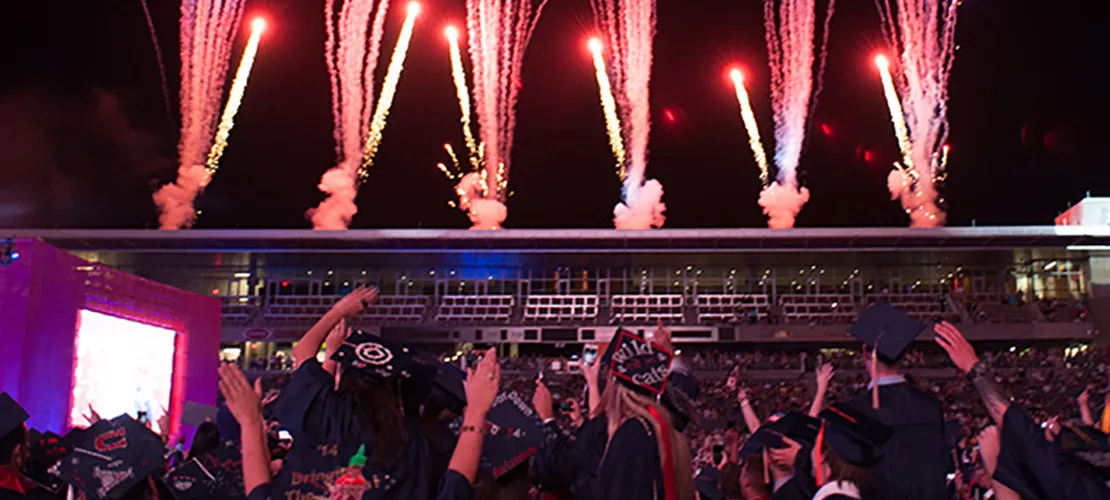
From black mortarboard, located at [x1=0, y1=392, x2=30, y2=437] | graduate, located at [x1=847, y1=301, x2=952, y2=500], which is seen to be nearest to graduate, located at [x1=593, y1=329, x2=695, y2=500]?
graduate, located at [x1=847, y1=301, x2=952, y2=500]

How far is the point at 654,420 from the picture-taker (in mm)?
4863

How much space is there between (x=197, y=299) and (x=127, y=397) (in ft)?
14.9

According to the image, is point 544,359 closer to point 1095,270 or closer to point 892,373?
point 1095,270

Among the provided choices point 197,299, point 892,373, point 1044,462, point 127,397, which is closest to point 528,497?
point 892,373

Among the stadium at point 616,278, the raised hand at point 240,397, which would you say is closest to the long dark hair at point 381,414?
the raised hand at point 240,397

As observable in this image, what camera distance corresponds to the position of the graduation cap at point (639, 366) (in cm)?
496

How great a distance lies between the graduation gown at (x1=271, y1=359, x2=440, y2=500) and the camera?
14.7ft

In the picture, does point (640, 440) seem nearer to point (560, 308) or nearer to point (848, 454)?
point (848, 454)

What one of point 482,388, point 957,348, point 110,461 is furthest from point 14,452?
point 957,348

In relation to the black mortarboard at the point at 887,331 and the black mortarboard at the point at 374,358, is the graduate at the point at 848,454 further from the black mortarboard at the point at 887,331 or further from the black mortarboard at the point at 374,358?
the black mortarboard at the point at 374,358

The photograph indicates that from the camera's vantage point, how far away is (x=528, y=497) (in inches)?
252

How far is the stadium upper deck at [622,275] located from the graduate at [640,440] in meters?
37.4

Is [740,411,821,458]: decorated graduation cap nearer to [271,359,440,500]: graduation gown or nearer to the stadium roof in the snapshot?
[271,359,440,500]: graduation gown

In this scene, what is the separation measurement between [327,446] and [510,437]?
1887 mm
